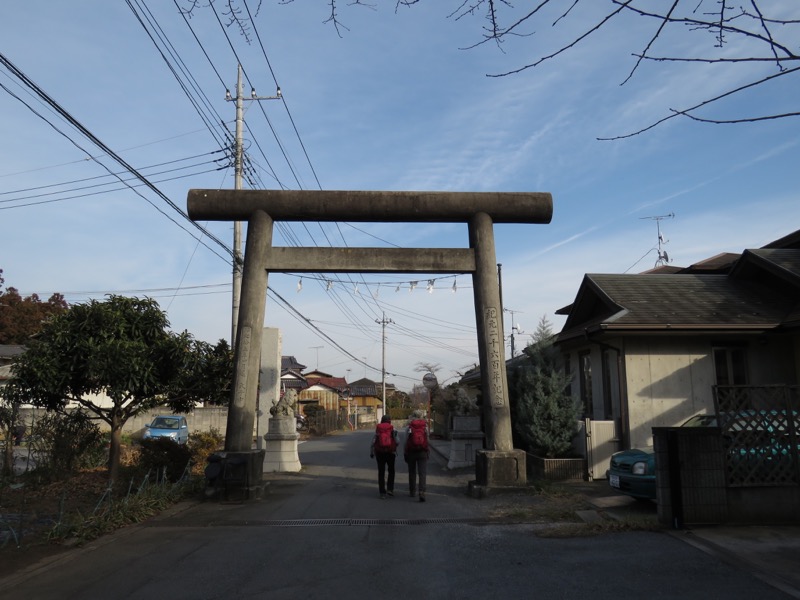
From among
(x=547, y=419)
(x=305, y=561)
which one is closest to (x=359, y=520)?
(x=305, y=561)

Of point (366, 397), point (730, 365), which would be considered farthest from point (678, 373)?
point (366, 397)

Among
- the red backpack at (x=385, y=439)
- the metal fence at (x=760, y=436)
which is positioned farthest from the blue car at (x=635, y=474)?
the red backpack at (x=385, y=439)

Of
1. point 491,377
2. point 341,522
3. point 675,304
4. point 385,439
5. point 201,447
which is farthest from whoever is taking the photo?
point 201,447

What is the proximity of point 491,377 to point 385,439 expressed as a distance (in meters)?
2.38

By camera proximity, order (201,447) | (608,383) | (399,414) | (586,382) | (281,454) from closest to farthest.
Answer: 1. (608,383)
2. (281,454)
3. (586,382)
4. (201,447)
5. (399,414)

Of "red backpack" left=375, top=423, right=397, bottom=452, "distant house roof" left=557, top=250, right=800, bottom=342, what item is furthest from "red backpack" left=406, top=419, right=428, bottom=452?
"distant house roof" left=557, top=250, right=800, bottom=342

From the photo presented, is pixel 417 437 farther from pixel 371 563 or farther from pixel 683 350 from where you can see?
pixel 683 350

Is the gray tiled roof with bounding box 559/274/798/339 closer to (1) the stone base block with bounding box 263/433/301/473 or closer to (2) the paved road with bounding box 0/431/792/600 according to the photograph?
(2) the paved road with bounding box 0/431/792/600

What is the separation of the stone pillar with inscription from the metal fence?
4049mm

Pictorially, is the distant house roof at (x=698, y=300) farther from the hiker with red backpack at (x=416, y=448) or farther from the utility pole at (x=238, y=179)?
the utility pole at (x=238, y=179)

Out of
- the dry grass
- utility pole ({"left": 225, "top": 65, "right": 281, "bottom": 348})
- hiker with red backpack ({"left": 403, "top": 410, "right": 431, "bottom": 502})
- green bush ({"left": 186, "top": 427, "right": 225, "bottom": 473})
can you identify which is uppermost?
utility pole ({"left": 225, "top": 65, "right": 281, "bottom": 348})

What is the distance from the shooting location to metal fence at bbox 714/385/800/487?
318 inches

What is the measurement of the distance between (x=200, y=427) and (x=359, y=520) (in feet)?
67.3

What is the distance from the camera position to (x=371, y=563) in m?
6.69
